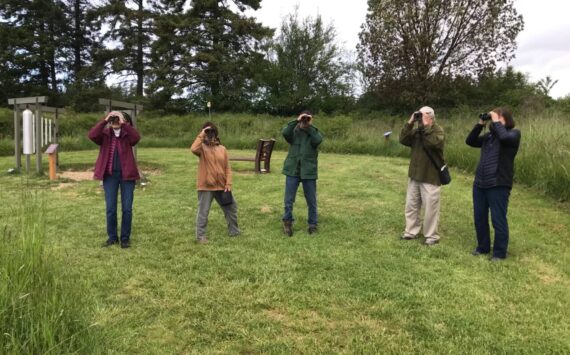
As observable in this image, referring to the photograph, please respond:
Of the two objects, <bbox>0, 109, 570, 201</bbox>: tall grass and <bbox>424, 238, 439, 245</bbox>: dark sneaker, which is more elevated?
<bbox>0, 109, 570, 201</bbox>: tall grass

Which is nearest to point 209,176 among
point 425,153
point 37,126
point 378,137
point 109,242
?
point 109,242

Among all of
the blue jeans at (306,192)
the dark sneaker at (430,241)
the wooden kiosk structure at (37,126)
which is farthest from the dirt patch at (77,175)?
the dark sneaker at (430,241)

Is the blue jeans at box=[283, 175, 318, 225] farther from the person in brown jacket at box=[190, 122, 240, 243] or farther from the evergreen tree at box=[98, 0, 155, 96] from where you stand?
the evergreen tree at box=[98, 0, 155, 96]

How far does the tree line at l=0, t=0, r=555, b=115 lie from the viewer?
934 inches

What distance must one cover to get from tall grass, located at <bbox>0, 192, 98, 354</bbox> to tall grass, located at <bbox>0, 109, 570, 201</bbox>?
8.48 m

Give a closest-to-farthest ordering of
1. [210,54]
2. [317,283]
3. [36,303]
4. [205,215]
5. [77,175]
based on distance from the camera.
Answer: [36,303], [317,283], [205,215], [77,175], [210,54]

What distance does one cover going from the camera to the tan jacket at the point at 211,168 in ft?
18.8

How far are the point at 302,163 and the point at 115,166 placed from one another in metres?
2.28

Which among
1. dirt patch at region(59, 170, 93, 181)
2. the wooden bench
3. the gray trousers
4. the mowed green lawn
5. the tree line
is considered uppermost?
the tree line

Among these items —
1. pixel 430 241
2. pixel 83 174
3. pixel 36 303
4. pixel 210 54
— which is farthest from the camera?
pixel 210 54

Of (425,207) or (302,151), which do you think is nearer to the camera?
(425,207)

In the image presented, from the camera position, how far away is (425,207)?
5.64m

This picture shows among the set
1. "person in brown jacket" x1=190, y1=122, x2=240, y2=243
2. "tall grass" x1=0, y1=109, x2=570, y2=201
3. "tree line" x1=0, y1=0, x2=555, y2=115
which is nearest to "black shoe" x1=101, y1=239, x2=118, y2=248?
"person in brown jacket" x1=190, y1=122, x2=240, y2=243

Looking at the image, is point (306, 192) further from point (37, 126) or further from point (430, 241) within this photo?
point (37, 126)
